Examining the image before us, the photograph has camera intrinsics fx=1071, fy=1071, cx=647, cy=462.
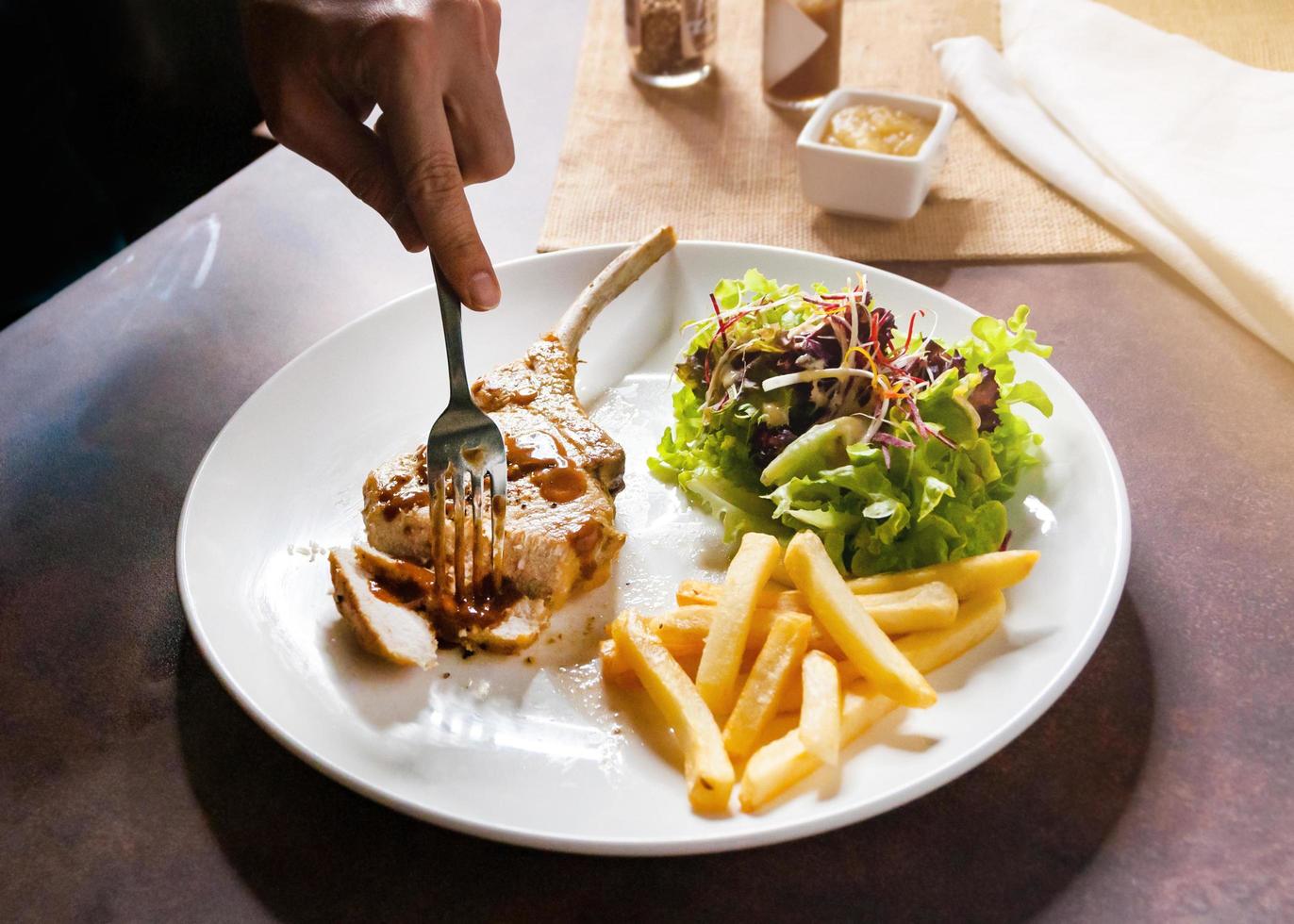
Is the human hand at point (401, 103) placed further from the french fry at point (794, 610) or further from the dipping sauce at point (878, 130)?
the dipping sauce at point (878, 130)

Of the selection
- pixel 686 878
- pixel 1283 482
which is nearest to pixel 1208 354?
pixel 1283 482

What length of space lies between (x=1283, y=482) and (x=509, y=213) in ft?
8.24

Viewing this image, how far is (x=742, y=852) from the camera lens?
5.77ft

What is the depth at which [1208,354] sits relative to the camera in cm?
292

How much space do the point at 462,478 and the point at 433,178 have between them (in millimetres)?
643

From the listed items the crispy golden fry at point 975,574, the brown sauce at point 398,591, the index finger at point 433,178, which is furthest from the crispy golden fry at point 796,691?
the index finger at point 433,178

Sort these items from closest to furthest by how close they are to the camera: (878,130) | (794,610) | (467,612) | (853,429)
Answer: (794,610) < (467,612) < (853,429) < (878,130)

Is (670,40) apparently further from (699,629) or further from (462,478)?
(699,629)

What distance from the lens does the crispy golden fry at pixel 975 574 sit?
2.02m

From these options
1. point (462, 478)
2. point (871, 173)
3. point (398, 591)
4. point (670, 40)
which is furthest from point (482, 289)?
point (670, 40)

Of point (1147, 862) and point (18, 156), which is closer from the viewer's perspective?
point (1147, 862)

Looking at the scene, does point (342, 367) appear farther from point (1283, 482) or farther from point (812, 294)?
point (1283, 482)

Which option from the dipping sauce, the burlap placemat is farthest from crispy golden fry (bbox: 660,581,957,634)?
the dipping sauce

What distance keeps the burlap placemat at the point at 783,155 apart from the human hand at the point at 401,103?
1031 mm
